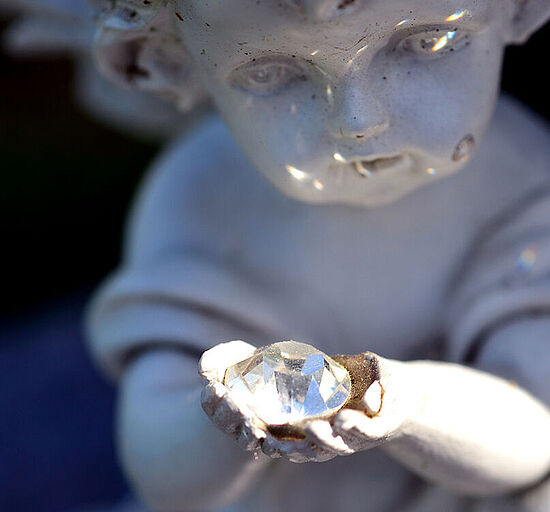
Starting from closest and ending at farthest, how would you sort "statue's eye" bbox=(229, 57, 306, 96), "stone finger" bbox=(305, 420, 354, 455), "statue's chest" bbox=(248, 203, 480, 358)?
1. "stone finger" bbox=(305, 420, 354, 455)
2. "statue's eye" bbox=(229, 57, 306, 96)
3. "statue's chest" bbox=(248, 203, 480, 358)

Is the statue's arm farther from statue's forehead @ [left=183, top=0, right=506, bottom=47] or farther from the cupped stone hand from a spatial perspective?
statue's forehead @ [left=183, top=0, right=506, bottom=47]

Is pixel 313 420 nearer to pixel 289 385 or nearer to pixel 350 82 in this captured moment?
pixel 289 385

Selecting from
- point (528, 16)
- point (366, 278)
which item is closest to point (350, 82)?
point (528, 16)

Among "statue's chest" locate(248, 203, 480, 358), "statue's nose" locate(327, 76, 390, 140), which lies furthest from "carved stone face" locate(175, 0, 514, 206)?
"statue's chest" locate(248, 203, 480, 358)

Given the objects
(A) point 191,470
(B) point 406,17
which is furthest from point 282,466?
(B) point 406,17

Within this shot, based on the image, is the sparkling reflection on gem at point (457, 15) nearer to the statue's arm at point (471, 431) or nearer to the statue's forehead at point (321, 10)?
the statue's forehead at point (321, 10)

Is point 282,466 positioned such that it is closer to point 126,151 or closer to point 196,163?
point 196,163
